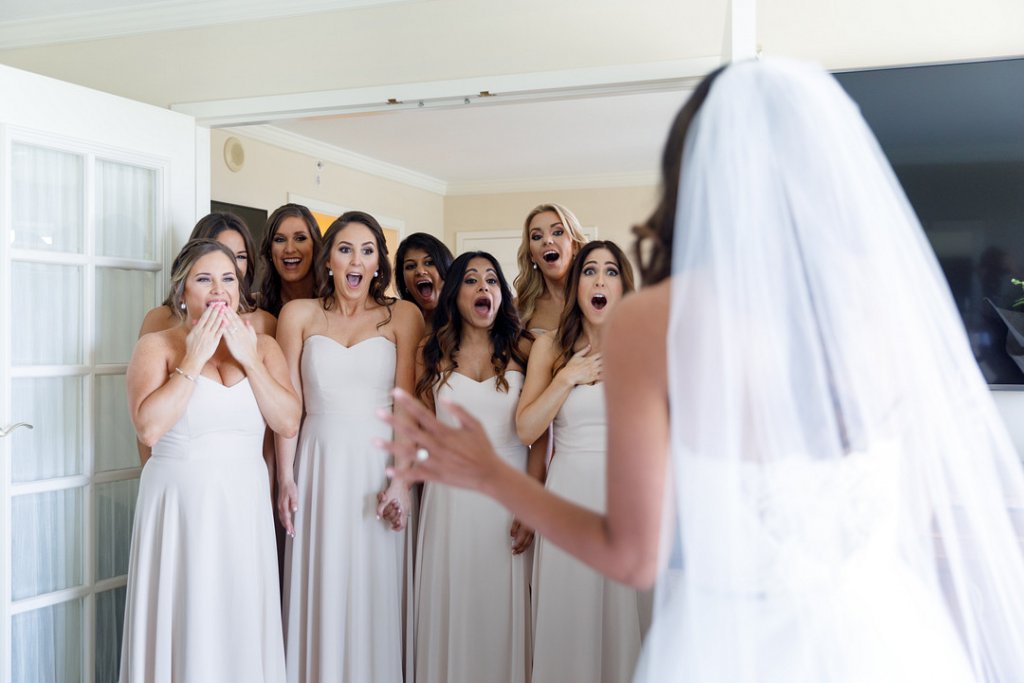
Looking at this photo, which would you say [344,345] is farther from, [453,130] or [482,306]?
[453,130]

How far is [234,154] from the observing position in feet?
17.1

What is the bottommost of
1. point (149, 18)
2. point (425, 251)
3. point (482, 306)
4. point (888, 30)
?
point (482, 306)

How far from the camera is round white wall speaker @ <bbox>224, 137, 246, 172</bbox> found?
514 cm

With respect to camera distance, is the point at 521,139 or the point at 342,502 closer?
the point at 342,502

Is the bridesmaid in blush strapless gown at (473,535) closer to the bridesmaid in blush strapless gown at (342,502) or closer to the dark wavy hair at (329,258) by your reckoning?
the bridesmaid in blush strapless gown at (342,502)

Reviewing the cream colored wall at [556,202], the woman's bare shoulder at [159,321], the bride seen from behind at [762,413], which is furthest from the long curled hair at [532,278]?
the cream colored wall at [556,202]

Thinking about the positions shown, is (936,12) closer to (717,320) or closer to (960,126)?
(960,126)

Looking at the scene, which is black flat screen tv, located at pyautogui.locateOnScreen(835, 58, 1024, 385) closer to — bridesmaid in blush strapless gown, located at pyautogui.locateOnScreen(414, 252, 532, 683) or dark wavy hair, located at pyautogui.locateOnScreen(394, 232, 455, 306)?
bridesmaid in blush strapless gown, located at pyautogui.locateOnScreen(414, 252, 532, 683)

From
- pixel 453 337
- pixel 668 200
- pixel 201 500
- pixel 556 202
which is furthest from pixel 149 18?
pixel 556 202

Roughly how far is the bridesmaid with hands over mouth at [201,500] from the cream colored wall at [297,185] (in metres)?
2.80

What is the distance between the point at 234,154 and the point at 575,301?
10.9 feet

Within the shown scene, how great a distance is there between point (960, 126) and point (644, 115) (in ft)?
10.4

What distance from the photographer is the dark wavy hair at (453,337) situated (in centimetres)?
277

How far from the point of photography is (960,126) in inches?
99.1
